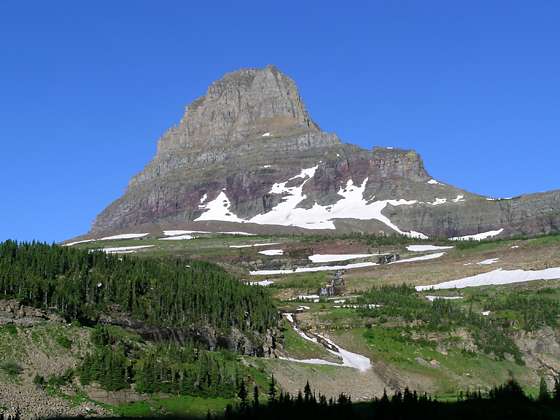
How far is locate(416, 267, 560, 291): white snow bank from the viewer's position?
432 feet

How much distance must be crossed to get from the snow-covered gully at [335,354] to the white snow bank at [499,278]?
4003cm

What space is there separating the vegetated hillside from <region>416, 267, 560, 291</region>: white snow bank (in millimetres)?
45732

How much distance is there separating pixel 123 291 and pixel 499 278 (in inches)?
2928

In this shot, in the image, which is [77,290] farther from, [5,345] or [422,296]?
[422,296]

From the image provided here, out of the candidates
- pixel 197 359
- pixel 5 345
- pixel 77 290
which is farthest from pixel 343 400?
pixel 77 290

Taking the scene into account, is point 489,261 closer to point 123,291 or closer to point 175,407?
point 123,291

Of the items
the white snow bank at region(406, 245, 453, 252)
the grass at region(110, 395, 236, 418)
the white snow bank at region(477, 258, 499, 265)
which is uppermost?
the white snow bank at region(406, 245, 453, 252)

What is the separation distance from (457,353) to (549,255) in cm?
6298

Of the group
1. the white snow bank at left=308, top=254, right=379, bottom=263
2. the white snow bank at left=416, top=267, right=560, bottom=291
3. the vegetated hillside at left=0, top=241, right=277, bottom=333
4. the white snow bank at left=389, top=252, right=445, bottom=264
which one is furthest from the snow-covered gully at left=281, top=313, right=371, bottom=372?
the white snow bank at left=308, top=254, right=379, bottom=263

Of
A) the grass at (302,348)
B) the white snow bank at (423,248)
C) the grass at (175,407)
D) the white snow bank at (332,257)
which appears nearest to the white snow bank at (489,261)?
the white snow bank at (423,248)

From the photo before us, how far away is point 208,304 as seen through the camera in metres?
91.1

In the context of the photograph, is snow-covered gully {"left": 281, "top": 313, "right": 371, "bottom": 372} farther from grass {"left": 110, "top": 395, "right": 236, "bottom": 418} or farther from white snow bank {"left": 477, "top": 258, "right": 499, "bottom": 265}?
white snow bank {"left": 477, "top": 258, "right": 499, "bottom": 265}

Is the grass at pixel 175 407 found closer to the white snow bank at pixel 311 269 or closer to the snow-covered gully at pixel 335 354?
the snow-covered gully at pixel 335 354

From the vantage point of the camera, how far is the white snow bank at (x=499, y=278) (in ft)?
432
